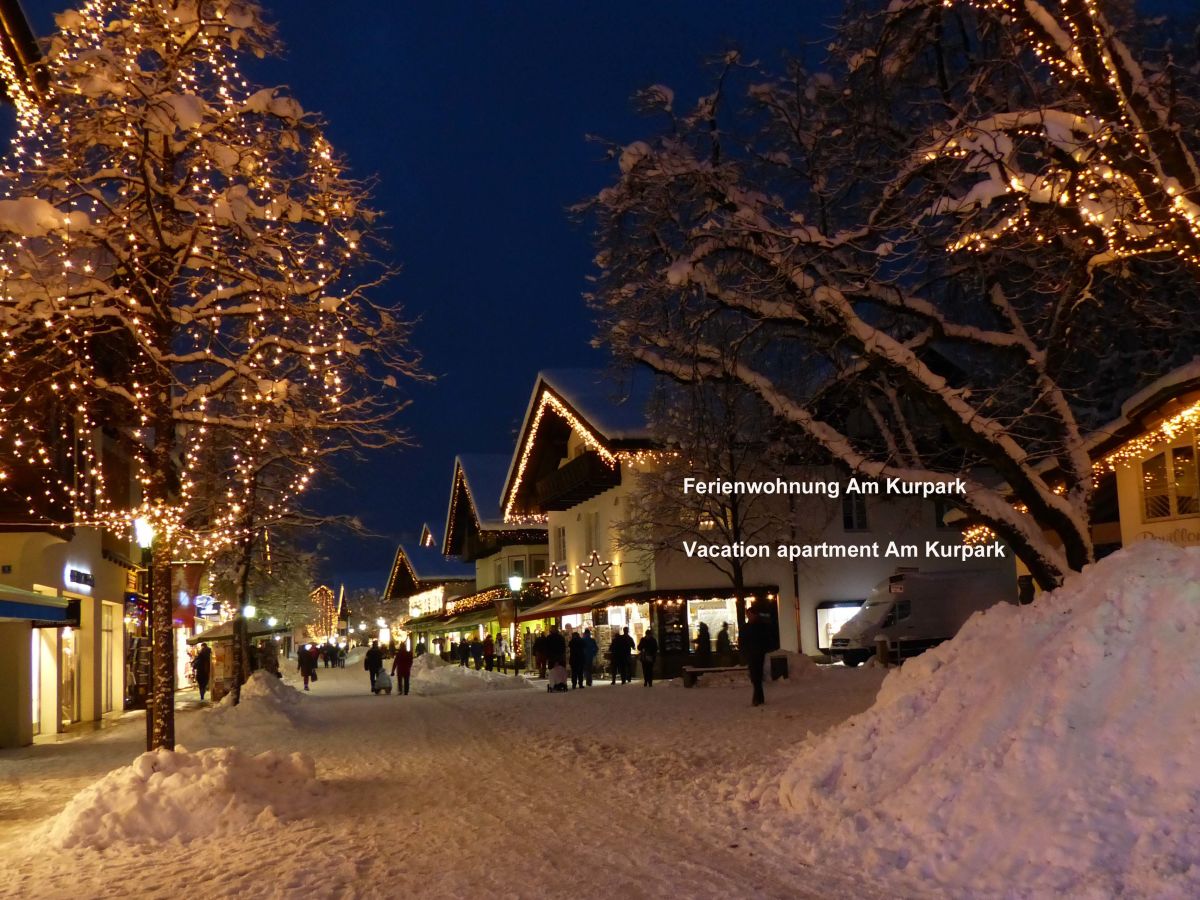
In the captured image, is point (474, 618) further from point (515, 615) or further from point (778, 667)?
point (778, 667)

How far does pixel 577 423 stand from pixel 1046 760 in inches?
1345

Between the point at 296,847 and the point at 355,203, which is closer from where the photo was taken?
the point at 296,847

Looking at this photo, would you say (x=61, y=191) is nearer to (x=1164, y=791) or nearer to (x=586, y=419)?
(x=1164, y=791)

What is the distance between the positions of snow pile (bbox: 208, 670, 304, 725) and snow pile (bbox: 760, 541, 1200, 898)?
58.0 feet

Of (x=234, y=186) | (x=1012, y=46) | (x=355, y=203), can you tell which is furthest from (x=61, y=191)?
(x=1012, y=46)

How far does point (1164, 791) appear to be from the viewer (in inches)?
285

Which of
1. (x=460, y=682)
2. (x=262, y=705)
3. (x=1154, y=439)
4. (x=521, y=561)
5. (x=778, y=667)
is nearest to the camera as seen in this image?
(x=1154, y=439)

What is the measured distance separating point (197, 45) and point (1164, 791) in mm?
11798

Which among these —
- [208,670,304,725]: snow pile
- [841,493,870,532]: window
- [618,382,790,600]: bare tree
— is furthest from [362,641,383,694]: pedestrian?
A: [841,493,870,532]: window

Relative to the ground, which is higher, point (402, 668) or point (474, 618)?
point (474, 618)

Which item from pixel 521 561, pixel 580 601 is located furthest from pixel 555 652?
pixel 521 561

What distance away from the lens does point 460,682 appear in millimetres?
40562

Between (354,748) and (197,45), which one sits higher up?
(197,45)

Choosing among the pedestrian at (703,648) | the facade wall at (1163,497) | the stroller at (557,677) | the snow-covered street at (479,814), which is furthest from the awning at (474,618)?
the facade wall at (1163,497)
